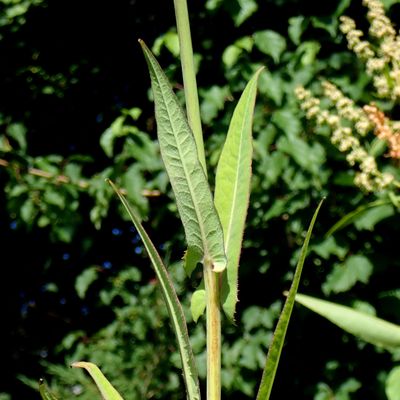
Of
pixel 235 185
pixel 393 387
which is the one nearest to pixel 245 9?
pixel 393 387

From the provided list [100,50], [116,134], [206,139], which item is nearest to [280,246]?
[206,139]

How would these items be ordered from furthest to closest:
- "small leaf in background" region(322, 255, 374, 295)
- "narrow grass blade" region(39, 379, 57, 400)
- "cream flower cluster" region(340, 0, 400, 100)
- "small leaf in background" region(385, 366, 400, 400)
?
1. "small leaf in background" region(322, 255, 374, 295)
2. "small leaf in background" region(385, 366, 400, 400)
3. "cream flower cluster" region(340, 0, 400, 100)
4. "narrow grass blade" region(39, 379, 57, 400)

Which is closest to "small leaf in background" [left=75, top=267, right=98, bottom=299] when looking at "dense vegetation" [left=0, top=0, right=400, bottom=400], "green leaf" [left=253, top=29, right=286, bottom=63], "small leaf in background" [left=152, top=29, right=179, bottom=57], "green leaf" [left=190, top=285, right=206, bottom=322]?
"dense vegetation" [left=0, top=0, right=400, bottom=400]

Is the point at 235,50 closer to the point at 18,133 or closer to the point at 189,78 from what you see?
the point at 18,133

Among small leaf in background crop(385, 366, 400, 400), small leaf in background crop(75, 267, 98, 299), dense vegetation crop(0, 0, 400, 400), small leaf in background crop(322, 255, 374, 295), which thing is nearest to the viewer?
small leaf in background crop(385, 366, 400, 400)

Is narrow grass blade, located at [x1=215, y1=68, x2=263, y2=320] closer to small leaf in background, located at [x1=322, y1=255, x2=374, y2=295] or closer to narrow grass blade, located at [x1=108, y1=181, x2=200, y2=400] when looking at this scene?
narrow grass blade, located at [x1=108, y1=181, x2=200, y2=400]

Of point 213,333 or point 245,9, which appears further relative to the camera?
point 245,9

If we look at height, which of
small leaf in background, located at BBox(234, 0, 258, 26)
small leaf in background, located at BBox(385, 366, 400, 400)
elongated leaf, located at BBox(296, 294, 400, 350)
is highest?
elongated leaf, located at BBox(296, 294, 400, 350)
